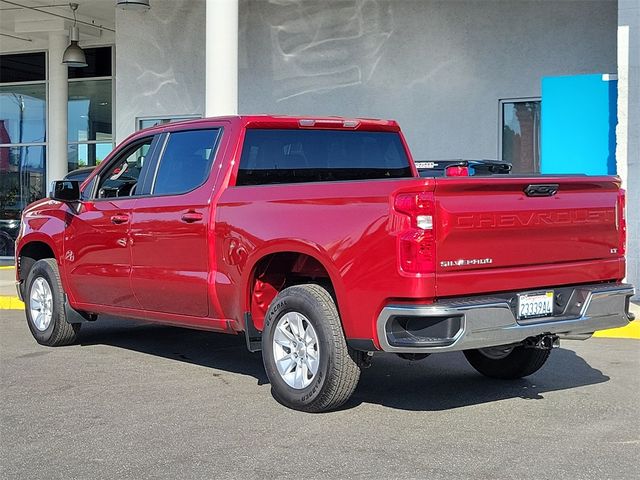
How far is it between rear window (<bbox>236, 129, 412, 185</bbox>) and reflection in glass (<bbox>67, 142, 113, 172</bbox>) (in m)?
13.6

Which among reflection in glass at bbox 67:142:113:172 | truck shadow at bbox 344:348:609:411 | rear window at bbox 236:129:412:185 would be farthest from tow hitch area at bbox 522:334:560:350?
reflection in glass at bbox 67:142:113:172

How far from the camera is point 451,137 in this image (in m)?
14.3

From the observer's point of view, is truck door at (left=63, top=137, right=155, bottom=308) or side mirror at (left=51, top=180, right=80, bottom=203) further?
side mirror at (left=51, top=180, right=80, bottom=203)

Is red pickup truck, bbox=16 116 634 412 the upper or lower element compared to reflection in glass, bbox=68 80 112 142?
lower

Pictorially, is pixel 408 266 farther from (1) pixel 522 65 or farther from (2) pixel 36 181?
(2) pixel 36 181

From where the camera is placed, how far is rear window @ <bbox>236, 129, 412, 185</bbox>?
7.02 metres

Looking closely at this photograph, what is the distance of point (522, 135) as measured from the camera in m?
14.1

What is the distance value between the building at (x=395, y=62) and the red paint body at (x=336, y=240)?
508 centimetres

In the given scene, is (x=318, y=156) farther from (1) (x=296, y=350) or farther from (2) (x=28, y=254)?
(2) (x=28, y=254)

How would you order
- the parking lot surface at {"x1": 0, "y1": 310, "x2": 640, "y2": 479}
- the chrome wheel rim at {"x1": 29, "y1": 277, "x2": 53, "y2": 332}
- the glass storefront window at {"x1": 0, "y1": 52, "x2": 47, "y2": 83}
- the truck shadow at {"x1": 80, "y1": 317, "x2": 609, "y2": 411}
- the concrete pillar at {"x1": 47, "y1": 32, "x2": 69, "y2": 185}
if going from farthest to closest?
the glass storefront window at {"x1": 0, "y1": 52, "x2": 47, "y2": 83}
the concrete pillar at {"x1": 47, "y1": 32, "x2": 69, "y2": 185}
the chrome wheel rim at {"x1": 29, "y1": 277, "x2": 53, "y2": 332}
the truck shadow at {"x1": 80, "y1": 317, "x2": 609, "y2": 411}
the parking lot surface at {"x1": 0, "y1": 310, "x2": 640, "y2": 479}

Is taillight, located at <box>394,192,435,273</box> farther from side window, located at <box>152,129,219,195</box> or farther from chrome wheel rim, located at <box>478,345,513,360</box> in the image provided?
side window, located at <box>152,129,219,195</box>

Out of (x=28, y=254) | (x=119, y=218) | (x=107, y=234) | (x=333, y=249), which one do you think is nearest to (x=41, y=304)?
(x=28, y=254)

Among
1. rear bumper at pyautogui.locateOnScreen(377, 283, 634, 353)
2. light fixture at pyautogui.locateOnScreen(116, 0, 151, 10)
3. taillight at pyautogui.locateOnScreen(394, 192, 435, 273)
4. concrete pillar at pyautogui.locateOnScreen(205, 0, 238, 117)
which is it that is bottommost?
rear bumper at pyautogui.locateOnScreen(377, 283, 634, 353)

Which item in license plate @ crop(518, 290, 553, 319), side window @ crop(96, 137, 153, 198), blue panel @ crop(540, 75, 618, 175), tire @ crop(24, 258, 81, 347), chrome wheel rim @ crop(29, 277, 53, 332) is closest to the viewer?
license plate @ crop(518, 290, 553, 319)
